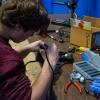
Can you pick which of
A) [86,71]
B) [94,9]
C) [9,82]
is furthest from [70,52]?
[94,9]

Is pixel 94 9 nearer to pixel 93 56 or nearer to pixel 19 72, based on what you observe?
pixel 93 56

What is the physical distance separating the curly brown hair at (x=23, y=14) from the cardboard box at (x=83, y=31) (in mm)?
642

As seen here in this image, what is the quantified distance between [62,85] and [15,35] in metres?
0.37

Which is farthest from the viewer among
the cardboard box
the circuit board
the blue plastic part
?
the cardboard box

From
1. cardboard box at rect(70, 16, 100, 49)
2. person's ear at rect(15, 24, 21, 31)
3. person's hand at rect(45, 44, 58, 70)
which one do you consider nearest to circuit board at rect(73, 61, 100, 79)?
person's hand at rect(45, 44, 58, 70)

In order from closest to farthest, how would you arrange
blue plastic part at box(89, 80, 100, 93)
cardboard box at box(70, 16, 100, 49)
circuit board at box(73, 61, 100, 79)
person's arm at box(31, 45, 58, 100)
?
person's arm at box(31, 45, 58, 100)
blue plastic part at box(89, 80, 100, 93)
circuit board at box(73, 61, 100, 79)
cardboard box at box(70, 16, 100, 49)

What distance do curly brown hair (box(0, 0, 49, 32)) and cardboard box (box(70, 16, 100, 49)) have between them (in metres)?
0.64

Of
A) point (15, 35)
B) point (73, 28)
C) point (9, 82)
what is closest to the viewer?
point (9, 82)

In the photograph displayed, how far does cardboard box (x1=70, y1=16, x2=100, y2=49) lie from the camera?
1861mm

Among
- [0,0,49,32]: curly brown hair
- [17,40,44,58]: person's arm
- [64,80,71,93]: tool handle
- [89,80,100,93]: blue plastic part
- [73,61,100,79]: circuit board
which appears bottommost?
[64,80,71,93]: tool handle

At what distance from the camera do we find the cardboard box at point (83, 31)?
6.11ft

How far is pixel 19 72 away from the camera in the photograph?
1.20m

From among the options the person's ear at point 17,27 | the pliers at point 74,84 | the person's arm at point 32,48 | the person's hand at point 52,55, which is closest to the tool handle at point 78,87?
the pliers at point 74,84

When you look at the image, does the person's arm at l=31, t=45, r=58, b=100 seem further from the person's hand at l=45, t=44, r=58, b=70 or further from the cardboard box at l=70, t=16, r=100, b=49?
the cardboard box at l=70, t=16, r=100, b=49
